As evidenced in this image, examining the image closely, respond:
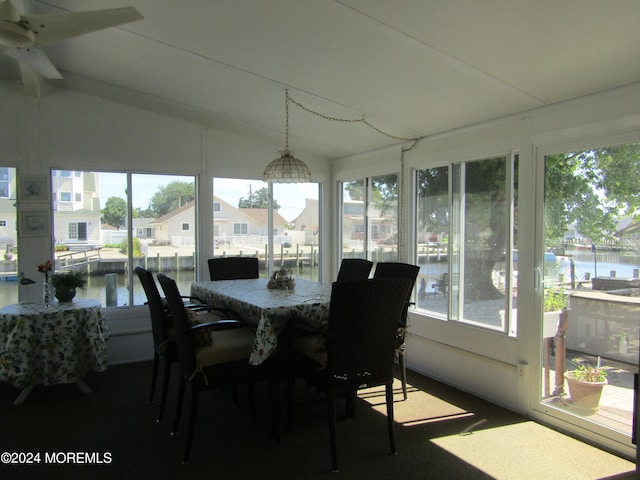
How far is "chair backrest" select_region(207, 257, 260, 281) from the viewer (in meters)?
4.49

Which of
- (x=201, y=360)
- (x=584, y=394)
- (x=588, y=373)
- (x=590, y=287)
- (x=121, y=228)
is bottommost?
(x=584, y=394)

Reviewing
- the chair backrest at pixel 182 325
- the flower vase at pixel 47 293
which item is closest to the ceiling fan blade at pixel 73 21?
the chair backrest at pixel 182 325

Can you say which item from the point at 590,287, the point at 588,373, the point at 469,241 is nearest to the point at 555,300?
the point at 590,287

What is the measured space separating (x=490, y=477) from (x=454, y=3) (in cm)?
247

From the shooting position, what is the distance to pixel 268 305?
9.43ft

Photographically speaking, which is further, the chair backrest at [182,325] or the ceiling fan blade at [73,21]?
the chair backrest at [182,325]

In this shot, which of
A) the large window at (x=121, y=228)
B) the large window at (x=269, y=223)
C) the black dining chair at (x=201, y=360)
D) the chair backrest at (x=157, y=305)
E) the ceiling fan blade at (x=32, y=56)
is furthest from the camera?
the large window at (x=269, y=223)

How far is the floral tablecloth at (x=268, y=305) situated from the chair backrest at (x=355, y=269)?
0.42 metres

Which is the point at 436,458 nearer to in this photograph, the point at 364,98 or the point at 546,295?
the point at 546,295

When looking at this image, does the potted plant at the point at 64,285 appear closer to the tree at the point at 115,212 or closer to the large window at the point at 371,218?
the tree at the point at 115,212

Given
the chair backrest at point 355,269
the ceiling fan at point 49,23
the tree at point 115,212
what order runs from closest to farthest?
the ceiling fan at point 49,23, the chair backrest at point 355,269, the tree at point 115,212

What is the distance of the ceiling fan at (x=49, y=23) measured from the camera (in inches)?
78.4

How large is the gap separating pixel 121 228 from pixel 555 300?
4.09 metres

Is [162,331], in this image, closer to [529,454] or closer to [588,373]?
[529,454]
